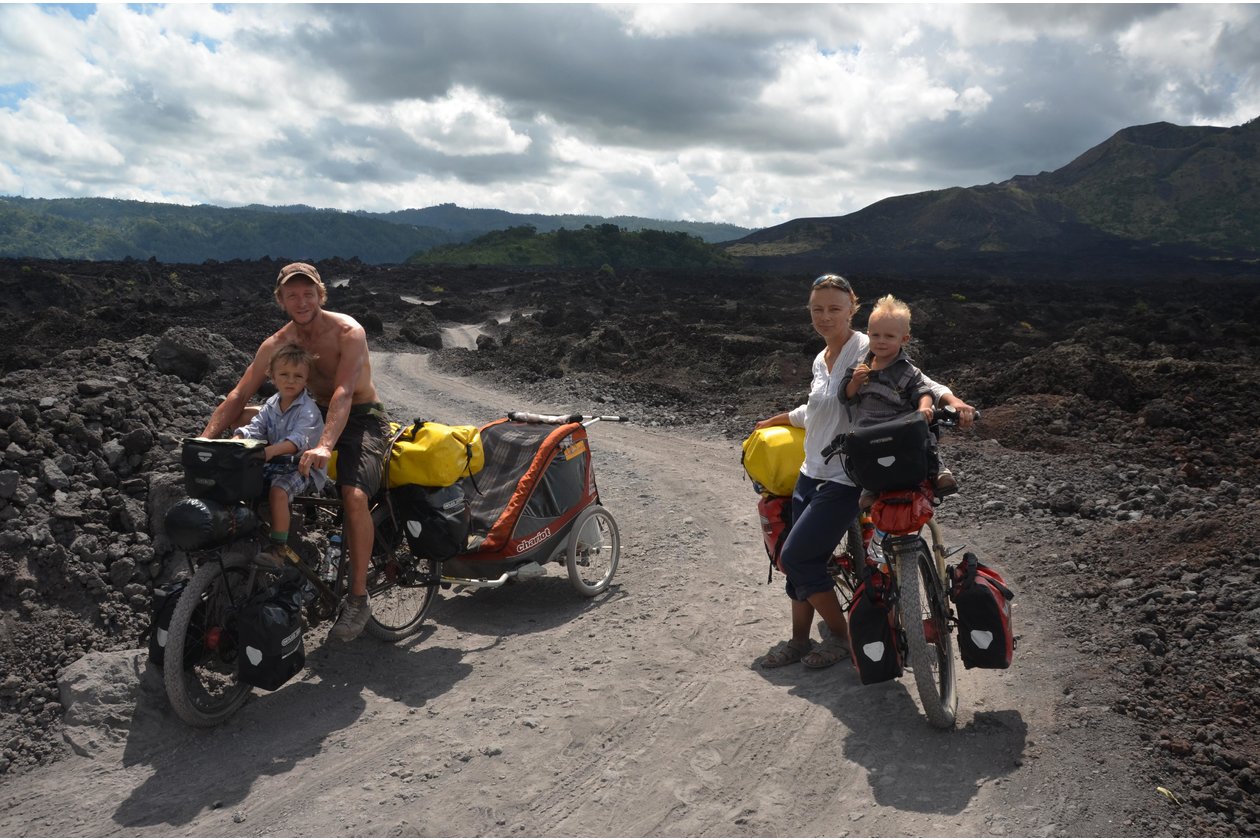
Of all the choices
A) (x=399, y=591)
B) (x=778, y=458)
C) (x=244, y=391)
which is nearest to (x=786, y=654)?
(x=778, y=458)

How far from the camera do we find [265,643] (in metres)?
4.25

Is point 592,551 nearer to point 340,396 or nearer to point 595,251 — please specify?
point 340,396

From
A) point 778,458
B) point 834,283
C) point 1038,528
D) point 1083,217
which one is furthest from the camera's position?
point 1083,217

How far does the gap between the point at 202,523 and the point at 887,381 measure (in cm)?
331

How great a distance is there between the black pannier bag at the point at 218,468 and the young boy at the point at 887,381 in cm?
295

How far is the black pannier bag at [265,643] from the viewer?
167 inches

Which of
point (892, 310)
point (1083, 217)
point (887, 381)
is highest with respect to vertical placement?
point (1083, 217)

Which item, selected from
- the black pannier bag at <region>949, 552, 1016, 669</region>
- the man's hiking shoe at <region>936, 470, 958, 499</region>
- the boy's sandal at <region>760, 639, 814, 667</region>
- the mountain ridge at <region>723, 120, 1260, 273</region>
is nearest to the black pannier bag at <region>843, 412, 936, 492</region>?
the man's hiking shoe at <region>936, 470, 958, 499</region>

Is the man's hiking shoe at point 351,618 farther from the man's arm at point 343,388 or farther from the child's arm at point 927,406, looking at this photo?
the child's arm at point 927,406

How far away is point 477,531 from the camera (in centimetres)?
602

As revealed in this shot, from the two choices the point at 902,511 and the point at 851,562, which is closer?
the point at 902,511

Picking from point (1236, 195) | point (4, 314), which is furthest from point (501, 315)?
point (1236, 195)

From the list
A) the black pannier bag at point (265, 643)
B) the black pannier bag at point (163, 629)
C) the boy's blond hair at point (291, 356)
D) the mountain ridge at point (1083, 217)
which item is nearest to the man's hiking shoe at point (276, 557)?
the black pannier bag at point (265, 643)

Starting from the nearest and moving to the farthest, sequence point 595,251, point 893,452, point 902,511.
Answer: point 893,452, point 902,511, point 595,251
